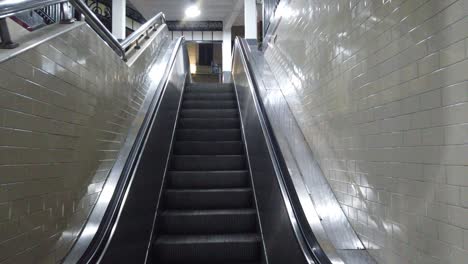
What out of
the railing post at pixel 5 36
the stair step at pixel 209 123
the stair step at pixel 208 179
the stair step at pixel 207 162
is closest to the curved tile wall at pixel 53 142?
the railing post at pixel 5 36

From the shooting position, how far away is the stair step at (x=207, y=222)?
3.31m

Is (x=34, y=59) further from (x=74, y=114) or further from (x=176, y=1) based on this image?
(x=176, y=1)

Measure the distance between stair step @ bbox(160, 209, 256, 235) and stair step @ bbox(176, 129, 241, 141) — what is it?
171 centimetres

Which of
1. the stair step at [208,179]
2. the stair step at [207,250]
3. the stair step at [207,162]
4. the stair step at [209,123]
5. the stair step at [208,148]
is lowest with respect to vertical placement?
the stair step at [207,250]

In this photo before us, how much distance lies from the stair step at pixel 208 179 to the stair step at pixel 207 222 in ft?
1.98

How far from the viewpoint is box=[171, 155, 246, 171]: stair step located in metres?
4.24

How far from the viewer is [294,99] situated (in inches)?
149

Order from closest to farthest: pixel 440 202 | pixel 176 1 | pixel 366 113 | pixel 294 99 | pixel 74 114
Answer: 1. pixel 440 202
2. pixel 366 113
3. pixel 74 114
4. pixel 294 99
5. pixel 176 1

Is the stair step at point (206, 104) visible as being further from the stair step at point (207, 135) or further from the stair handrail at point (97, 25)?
the stair handrail at point (97, 25)

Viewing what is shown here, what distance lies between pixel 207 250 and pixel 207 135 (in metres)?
2.14

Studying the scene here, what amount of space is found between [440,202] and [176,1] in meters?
11.4

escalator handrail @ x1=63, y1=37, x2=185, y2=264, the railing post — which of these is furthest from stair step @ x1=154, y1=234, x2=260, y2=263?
the railing post

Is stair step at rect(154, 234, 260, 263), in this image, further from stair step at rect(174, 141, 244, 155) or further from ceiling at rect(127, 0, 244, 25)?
ceiling at rect(127, 0, 244, 25)

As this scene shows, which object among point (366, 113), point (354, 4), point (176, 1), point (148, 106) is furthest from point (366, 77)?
point (176, 1)
